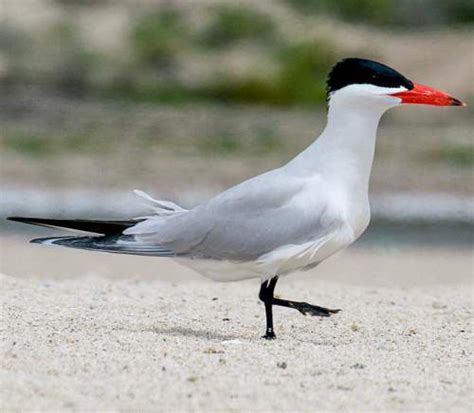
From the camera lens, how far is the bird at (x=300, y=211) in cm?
661

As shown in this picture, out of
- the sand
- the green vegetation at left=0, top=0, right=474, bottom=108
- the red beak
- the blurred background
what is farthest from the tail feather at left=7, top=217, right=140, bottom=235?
the green vegetation at left=0, top=0, right=474, bottom=108

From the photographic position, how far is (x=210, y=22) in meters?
32.1

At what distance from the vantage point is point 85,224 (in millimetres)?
6965

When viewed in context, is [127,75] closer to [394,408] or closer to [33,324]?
[33,324]

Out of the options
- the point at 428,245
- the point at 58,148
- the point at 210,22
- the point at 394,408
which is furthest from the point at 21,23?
the point at 394,408

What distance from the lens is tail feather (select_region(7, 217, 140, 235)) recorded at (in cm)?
685

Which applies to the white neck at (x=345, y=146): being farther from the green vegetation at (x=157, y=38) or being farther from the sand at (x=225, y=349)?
the green vegetation at (x=157, y=38)

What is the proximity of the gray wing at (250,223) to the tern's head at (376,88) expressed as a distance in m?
0.51

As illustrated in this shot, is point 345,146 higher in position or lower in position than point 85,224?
higher

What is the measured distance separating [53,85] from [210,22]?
5.71 metres

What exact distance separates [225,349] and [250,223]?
738 mm

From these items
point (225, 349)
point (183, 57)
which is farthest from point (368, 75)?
point (183, 57)

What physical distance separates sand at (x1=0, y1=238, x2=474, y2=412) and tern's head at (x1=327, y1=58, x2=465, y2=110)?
1.20 meters

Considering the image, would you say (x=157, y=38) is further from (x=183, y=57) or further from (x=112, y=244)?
(x=112, y=244)
